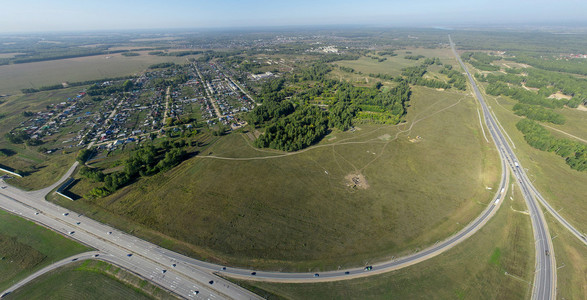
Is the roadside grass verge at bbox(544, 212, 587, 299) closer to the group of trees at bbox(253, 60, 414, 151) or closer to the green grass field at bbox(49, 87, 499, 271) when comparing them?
the green grass field at bbox(49, 87, 499, 271)

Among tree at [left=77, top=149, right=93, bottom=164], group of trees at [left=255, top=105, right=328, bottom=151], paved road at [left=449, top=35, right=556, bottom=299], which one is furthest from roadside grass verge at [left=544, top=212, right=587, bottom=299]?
tree at [left=77, top=149, right=93, bottom=164]

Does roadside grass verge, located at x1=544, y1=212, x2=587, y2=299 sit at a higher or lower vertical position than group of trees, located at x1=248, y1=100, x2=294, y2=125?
lower

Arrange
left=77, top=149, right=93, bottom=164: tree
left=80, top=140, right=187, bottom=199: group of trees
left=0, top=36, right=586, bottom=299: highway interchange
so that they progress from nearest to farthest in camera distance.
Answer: left=0, top=36, right=586, bottom=299: highway interchange, left=80, top=140, right=187, bottom=199: group of trees, left=77, top=149, right=93, bottom=164: tree

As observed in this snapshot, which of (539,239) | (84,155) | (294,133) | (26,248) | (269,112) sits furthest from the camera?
(269,112)

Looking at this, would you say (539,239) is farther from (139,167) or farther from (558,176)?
(139,167)

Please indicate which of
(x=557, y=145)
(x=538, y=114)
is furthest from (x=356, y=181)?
(x=538, y=114)

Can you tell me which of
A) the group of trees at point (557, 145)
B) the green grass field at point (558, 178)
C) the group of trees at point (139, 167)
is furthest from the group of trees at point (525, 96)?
the group of trees at point (139, 167)

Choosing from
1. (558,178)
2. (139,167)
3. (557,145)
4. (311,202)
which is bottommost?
(311,202)
